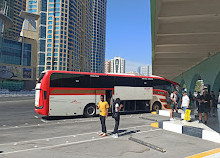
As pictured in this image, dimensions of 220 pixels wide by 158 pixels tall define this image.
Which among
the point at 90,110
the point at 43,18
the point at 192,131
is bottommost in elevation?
the point at 192,131

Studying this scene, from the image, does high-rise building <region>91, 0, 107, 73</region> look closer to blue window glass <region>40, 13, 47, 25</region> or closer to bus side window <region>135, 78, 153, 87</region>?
blue window glass <region>40, 13, 47, 25</region>

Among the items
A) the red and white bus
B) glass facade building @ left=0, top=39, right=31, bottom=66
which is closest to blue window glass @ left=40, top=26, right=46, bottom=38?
glass facade building @ left=0, top=39, right=31, bottom=66

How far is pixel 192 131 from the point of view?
7500 mm

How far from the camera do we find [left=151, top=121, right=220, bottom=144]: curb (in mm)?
6691

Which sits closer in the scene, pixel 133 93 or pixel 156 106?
pixel 133 93

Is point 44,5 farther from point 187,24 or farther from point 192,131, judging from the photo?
point 192,131

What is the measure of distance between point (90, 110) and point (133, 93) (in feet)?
12.6

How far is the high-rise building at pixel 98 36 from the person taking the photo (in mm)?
155913

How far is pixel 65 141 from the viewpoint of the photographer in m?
6.58

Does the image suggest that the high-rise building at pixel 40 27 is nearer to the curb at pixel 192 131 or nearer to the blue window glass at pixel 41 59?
the blue window glass at pixel 41 59

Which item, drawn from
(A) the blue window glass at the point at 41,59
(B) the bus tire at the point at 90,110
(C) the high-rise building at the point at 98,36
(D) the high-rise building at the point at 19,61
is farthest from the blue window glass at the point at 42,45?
(B) the bus tire at the point at 90,110

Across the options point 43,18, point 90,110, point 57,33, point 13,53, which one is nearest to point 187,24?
point 90,110

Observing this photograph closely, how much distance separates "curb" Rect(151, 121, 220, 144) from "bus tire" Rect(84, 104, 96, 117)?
4.98 m

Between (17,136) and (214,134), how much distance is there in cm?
764
